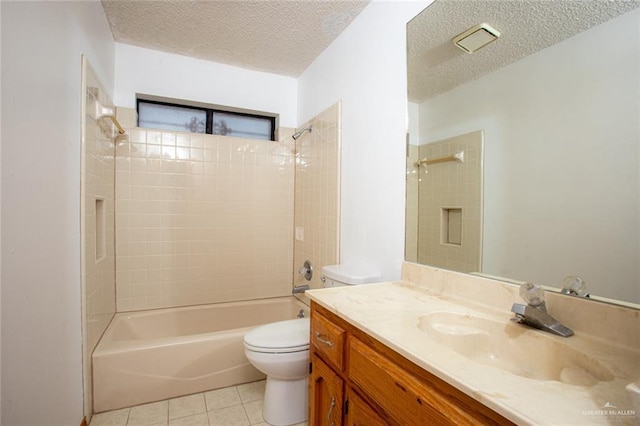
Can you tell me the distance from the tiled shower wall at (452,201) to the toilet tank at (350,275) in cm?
30

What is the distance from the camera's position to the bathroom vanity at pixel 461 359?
Result: 0.52 metres

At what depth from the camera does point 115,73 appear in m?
2.19

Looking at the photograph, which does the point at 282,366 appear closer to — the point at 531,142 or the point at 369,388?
the point at 369,388

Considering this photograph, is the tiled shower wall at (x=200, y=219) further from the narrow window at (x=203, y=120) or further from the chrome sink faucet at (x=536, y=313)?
the chrome sink faucet at (x=536, y=313)

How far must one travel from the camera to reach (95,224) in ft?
5.52

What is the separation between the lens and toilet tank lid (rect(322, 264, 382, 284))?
5.04 feet

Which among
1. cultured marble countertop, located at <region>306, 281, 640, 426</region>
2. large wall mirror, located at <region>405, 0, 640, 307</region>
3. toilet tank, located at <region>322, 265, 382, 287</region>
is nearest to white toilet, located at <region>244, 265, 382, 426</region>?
toilet tank, located at <region>322, 265, 382, 287</region>

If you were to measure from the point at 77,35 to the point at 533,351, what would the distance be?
86.4 inches

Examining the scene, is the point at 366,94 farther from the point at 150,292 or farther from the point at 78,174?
the point at 150,292

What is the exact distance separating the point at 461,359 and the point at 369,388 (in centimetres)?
31

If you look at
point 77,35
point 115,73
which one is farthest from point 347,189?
point 115,73

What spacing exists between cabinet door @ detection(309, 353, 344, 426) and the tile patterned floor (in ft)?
1.82

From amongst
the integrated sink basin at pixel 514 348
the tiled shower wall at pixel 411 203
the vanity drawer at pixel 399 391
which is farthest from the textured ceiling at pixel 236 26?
the vanity drawer at pixel 399 391

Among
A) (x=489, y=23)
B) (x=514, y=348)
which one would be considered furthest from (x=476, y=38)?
(x=514, y=348)
